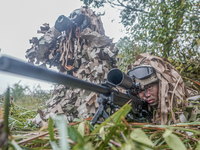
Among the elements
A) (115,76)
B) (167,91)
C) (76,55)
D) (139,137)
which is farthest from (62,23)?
(139,137)

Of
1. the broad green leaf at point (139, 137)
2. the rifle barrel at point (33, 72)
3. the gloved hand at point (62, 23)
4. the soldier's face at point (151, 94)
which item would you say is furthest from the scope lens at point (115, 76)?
the gloved hand at point (62, 23)

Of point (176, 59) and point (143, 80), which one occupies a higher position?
point (176, 59)

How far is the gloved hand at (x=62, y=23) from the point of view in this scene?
4.81 ft

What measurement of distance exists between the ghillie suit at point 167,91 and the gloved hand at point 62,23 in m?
0.88

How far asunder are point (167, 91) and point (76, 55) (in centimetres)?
90

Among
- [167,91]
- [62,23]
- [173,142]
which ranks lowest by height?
[173,142]

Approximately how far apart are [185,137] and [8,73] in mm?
567

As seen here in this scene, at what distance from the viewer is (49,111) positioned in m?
1.36

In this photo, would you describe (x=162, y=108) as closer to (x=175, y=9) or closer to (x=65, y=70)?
(x=65, y=70)

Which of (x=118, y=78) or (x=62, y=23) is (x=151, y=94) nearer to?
(x=118, y=78)

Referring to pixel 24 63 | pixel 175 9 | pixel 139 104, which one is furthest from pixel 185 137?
pixel 175 9

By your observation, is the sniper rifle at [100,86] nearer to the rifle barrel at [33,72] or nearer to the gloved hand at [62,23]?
the rifle barrel at [33,72]

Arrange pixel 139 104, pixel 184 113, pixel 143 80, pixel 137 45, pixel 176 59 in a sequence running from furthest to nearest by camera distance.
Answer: pixel 137 45 < pixel 176 59 < pixel 143 80 < pixel 139 104 < pixel 184 113

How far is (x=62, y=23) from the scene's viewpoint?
149 centimetres
